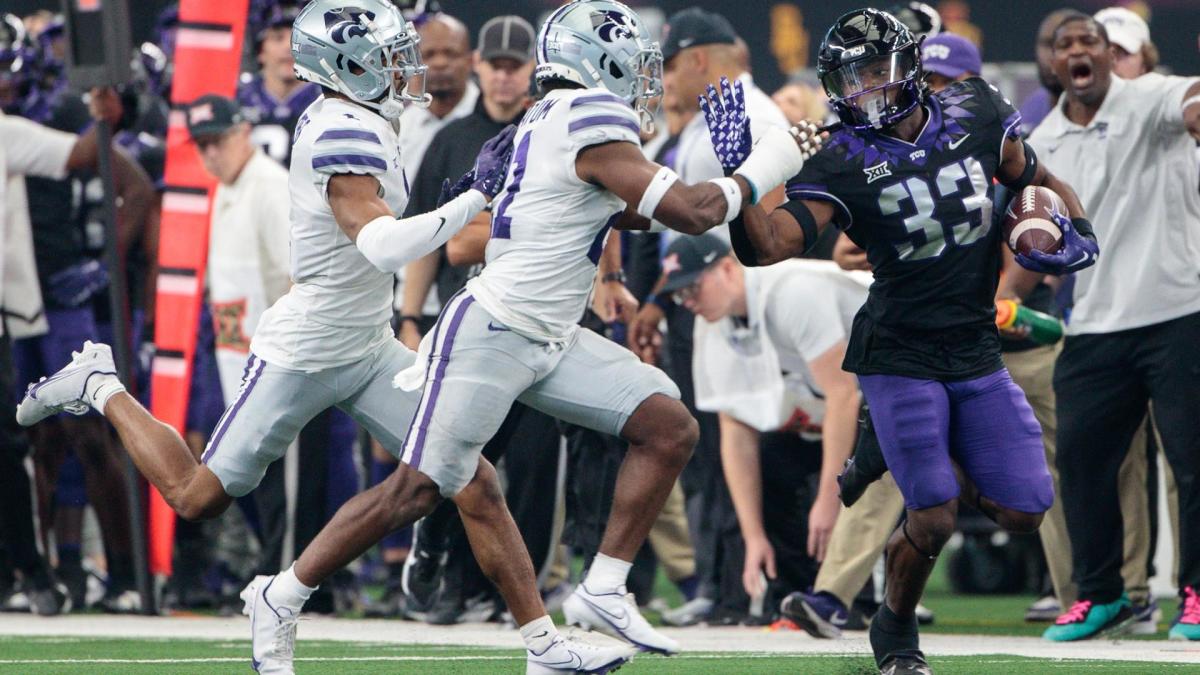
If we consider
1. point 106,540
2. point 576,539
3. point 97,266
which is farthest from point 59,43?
point 576,539

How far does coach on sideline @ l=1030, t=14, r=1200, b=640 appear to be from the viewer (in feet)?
24.8

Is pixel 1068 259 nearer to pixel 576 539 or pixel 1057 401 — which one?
pixel 1057 401

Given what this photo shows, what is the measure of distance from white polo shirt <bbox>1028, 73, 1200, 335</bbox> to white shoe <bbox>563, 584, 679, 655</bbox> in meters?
2.83

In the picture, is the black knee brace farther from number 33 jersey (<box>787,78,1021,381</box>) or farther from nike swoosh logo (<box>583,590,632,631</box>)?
nike swoosh logo (<box>583,590,632,631</box>)

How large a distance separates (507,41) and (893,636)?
374 centimetres

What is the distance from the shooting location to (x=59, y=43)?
34.9ft

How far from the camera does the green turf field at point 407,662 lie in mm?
6133

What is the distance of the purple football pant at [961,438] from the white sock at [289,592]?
1.76 meters

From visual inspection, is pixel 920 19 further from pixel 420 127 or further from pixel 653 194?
pixel 653 194

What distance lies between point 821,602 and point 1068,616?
0.95m

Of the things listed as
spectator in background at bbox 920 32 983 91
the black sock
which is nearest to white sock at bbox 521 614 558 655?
the black sock

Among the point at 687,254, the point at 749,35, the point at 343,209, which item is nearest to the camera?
the point at 343,209

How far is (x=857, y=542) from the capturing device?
25.1 ft

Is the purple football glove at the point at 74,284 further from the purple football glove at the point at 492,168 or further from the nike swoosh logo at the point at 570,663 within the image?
the nike swoosh logo at the point at 570,663
